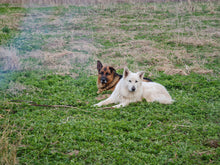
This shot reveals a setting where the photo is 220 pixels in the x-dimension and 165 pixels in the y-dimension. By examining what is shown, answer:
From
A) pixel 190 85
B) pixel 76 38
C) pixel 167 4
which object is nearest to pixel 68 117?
pixel 190 85

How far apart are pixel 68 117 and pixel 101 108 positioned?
3.68 feet

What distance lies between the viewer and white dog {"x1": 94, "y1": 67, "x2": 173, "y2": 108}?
7.22 metres

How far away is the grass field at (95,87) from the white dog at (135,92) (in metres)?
0.30

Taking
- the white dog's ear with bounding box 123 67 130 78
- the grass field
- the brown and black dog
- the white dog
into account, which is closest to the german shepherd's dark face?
the brown and black dog

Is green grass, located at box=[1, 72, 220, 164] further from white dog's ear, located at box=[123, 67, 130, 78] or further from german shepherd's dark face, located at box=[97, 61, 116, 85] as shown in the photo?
white dog's ear, located at box=[123, 67, 130, 78]

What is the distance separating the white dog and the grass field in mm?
300

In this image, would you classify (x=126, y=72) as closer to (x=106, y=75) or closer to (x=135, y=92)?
(x=135, y=92)

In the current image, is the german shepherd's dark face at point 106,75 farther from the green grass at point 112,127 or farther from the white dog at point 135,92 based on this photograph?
the white dog at point 135,92

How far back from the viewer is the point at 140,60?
12.0 meters

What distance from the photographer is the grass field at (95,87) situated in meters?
4.84

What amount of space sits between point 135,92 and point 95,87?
2.28 m

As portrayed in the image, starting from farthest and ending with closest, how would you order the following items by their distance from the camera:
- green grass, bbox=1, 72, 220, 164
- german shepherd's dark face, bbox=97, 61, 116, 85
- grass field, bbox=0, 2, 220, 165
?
german shepherd's dark face, bbox=97, 61, 116, 85 → grass field, bbox=0, 2, 220, 165 → green grass, bbox=1, 72, 220, 164

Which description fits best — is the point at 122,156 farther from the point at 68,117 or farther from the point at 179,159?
the point at 68,117

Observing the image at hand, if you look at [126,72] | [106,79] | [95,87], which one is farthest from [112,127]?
[95,87]
